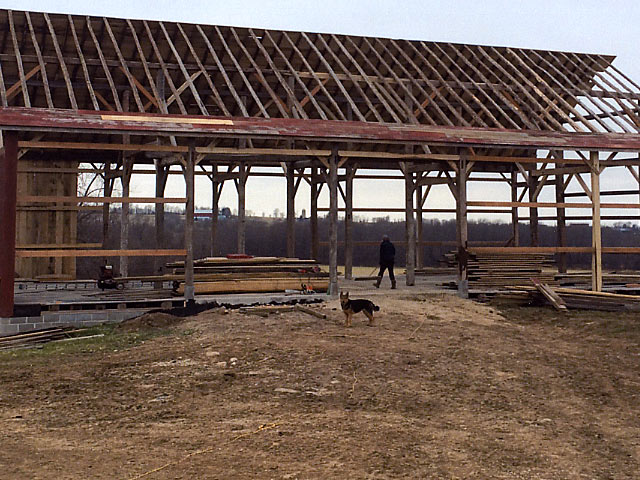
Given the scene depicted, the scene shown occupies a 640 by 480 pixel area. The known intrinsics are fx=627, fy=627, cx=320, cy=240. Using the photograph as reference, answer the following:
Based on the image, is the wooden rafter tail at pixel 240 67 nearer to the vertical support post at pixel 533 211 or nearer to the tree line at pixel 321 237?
the vertical support post at pixel 533 211

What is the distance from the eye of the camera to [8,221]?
13070mm

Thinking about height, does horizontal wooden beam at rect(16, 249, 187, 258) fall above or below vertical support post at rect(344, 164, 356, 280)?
A: below

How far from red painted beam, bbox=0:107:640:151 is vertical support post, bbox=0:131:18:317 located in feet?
1.70

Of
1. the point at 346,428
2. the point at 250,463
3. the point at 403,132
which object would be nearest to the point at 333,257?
the point at 403,132

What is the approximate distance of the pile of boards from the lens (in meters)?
15.2

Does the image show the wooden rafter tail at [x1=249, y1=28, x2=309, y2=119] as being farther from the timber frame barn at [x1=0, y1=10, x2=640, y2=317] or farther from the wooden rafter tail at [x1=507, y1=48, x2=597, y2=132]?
the wooden rafter tail at [x1=507, y1=48, x2=597, y2=132]

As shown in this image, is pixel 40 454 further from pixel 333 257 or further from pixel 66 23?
pixel 66 23

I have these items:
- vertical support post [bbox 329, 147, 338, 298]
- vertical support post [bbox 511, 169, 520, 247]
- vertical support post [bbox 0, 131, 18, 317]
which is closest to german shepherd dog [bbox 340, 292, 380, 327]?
vertical support post [bbox 329, 147, 338, 298]

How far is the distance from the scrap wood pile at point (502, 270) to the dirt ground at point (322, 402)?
4.29 m

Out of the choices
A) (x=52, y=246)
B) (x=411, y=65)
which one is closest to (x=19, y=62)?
(x=52, y=246)

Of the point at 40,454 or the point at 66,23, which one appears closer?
the point at 40,454

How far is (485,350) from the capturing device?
35.7 ft

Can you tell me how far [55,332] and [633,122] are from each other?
17371 millimetres

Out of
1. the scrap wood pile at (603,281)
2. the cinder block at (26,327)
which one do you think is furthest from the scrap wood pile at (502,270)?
the cinder block at (26,327)
